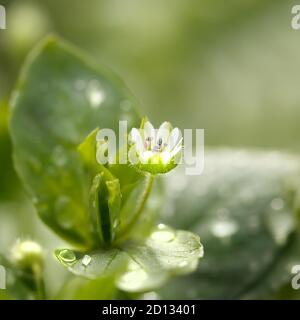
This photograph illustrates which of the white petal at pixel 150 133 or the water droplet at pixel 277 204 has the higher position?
the water droplet at pixel 277 204

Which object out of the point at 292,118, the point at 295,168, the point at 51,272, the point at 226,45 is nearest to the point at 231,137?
the point at 292,118

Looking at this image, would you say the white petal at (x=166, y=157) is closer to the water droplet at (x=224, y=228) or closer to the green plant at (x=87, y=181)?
the green plant at (x=87, y=181)

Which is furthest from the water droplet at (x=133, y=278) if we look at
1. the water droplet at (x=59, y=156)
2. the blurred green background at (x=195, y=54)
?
the blurred green background at (x=195, y=54)
